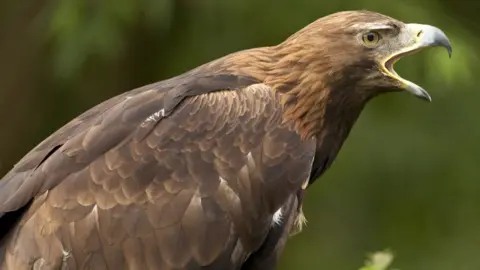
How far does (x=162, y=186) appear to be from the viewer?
16.6 feet

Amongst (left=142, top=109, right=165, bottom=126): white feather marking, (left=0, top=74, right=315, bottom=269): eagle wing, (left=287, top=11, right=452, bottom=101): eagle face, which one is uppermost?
(left=287, top=11, right=452, bottom=101): eagle face

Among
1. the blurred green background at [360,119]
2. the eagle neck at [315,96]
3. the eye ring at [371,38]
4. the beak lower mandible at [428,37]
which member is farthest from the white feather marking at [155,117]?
the blurred green background at [360,119]

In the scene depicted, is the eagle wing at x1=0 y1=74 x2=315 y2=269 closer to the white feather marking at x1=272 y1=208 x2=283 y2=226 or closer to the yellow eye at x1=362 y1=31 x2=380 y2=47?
the white feather marking at x1=272 y1=208 x2=283 y2=226

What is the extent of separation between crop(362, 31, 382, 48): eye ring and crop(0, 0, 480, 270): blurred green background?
104 inches

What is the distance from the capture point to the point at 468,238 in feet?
29.1

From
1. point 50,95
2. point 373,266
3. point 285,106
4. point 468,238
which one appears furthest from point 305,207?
point 373,266

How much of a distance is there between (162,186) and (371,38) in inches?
43.9

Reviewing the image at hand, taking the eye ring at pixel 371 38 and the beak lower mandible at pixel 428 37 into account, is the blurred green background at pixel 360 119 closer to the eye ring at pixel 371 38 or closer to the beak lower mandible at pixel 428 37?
the beak lower mandible at pixel 428 37

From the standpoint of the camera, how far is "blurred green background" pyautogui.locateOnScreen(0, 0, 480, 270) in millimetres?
8023

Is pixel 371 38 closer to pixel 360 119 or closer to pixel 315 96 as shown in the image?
pixel 315 96

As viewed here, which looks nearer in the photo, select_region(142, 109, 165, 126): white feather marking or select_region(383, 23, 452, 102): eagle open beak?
select_region(142, 109, 165, 126): white feather marking

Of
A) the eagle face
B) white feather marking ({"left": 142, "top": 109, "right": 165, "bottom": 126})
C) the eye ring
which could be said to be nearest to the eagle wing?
white feather marking ({"left": 142, "top": 109, "right": 165, "bottom": 126})

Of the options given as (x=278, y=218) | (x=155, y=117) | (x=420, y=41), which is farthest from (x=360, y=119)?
(x=155, y=117)

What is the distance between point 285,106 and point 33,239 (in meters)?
1.22
